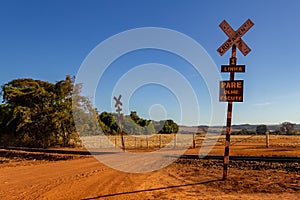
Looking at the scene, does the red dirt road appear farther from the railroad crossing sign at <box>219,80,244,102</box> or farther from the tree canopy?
the tree canopy

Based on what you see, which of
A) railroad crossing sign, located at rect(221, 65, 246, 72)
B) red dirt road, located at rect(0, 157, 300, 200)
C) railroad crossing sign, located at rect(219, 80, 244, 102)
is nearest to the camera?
red dirt road, located at rect(0, 157, 300, 200)

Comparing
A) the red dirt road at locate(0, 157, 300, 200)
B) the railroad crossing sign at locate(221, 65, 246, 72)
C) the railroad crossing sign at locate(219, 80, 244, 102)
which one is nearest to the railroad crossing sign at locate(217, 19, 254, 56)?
the railroad crossing sign at locate(221, 65, 246, 72)

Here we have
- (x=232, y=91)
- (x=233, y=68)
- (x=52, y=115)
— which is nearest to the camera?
(x=232, y=91)

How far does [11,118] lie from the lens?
1235 inches

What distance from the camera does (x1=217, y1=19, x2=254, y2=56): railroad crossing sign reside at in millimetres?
9906

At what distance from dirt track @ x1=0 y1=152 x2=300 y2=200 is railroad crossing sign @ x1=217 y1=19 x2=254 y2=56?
14.2 ft

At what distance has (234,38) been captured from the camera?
10.0 meters

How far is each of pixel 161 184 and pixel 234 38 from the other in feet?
17.9

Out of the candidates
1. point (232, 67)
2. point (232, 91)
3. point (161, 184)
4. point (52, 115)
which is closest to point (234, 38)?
point (232, 67)

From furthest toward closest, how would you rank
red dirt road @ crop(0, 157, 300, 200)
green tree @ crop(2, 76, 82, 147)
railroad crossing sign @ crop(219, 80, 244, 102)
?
green tree @ crop(2, 76, 82, 147), railroad crossing sign @ crop(219, 80, 244, 102), red dirt road @ crop(0, 157, 300, 200)

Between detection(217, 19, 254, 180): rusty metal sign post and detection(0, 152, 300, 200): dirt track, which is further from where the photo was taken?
detection(217, 19, 254, 180): rusty metal sign post

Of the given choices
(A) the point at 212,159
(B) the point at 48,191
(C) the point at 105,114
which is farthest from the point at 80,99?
(C) the point at 105,114

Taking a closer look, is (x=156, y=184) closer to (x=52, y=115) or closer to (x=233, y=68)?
(x=233, y=68)

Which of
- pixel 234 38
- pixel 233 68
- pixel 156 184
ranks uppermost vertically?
pixel 234 38
